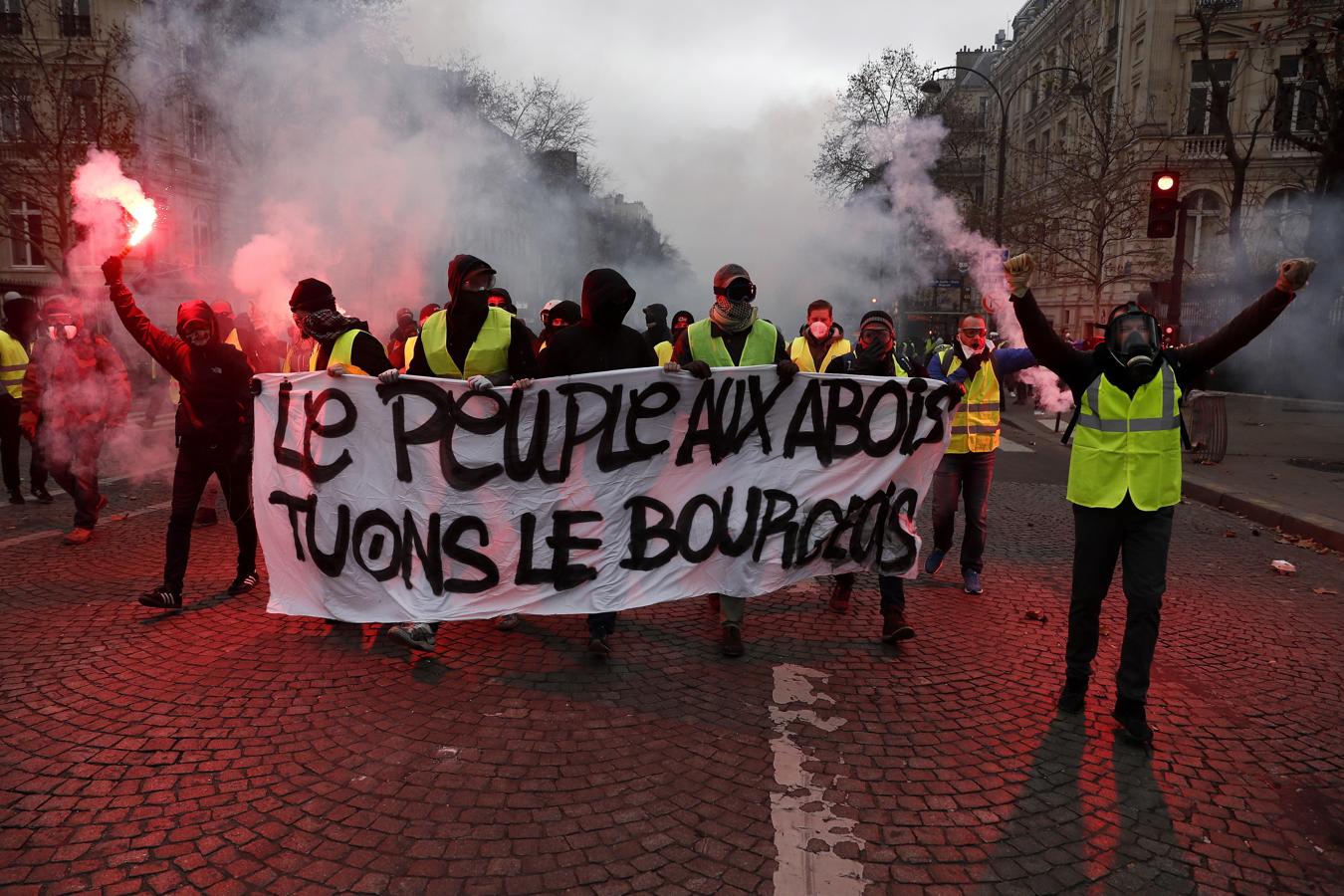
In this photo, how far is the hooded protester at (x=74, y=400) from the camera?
7.08 m

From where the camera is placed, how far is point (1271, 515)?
8289mm

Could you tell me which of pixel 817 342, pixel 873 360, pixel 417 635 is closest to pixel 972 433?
pixel 873 360

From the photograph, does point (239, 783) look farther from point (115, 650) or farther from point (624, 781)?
point (115, 650)

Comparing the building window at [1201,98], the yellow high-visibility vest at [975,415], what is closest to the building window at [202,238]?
the yellow high-visibility vest at [975,415]

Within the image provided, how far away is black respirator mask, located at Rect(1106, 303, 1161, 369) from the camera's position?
365 cm

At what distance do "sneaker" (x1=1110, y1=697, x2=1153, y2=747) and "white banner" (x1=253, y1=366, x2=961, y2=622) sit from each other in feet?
4.28

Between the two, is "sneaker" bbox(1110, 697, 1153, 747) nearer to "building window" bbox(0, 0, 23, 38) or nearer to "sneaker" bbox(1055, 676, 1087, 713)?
"sneaker" bbox(1055, 676, 1087, 713)

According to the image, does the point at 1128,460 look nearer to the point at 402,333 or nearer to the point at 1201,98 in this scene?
the point at 402,333

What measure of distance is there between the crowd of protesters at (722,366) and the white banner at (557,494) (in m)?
0.18

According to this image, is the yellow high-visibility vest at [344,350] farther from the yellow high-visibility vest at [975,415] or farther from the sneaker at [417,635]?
the yellow high-visibility vest at [975,415]

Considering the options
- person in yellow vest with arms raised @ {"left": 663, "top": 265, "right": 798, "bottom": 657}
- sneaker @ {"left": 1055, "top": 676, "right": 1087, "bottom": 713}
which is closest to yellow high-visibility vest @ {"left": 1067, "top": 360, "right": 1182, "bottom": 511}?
sneaker @ {"left": 1055, "top": 676, "right": 1087, "bottom": 713}

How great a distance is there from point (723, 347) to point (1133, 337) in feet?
6.72

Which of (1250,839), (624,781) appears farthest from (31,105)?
(1250,839)

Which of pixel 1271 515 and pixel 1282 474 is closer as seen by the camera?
pixel 1271 515
